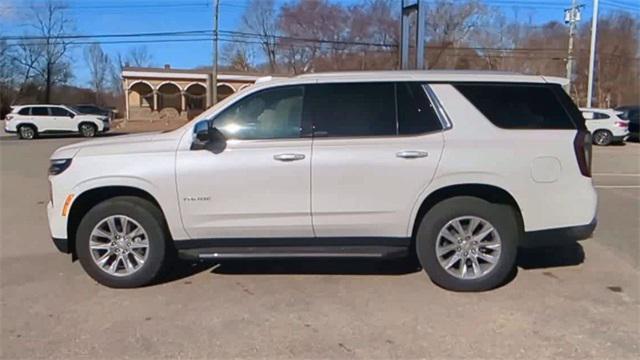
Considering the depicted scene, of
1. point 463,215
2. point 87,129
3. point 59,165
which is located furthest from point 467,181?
point 87,129

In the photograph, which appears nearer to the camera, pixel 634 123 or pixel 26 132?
pixel 634 123

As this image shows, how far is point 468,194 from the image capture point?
181 inches

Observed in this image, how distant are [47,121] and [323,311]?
→ 27.4 meters

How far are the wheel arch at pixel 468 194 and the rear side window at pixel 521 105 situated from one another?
1.84ft

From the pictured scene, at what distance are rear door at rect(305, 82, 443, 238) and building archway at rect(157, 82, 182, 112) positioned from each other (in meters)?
46.0

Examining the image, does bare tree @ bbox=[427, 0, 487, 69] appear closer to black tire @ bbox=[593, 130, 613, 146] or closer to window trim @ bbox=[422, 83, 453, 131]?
black tire @ bbox=[593, 130, 613, 146]

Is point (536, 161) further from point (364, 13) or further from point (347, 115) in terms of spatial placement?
point (364, 13)

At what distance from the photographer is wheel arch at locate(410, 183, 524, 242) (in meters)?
4.51

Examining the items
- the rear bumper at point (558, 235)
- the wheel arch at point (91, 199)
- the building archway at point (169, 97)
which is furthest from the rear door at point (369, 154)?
the building archway at point (169, 97)

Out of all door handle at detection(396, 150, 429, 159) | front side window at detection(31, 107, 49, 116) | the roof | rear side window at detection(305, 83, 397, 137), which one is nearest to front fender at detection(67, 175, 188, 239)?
rear side window at detection(305, 83, 397, 137)

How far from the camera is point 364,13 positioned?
5525 centimetres

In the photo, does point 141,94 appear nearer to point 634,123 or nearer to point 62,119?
point 62,119

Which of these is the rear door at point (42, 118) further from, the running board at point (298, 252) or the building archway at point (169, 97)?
the running board at point (298, 252)

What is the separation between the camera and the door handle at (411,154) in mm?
4418
